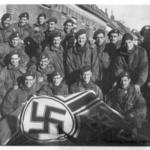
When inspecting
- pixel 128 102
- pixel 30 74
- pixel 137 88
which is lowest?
pixel 128 102

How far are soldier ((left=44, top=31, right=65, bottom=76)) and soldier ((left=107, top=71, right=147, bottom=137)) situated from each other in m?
0.44

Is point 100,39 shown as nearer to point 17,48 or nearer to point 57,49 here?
point 57,49

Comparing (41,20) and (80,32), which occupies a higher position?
(41,20)

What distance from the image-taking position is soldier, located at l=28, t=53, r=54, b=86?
2.22 meters

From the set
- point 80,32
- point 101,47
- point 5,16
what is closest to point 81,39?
point 80,32

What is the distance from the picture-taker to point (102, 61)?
2.20m

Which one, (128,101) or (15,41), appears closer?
(128,101)

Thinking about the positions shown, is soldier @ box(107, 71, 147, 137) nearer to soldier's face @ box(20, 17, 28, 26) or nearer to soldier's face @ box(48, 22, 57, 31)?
soldier's face @ box(48, 22, 57, 31)

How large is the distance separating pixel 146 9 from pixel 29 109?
117cm

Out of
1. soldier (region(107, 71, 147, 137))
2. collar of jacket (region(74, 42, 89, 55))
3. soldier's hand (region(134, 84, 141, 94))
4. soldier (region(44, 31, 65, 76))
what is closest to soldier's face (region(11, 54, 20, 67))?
soldier (region(44, 31, 65, 76))

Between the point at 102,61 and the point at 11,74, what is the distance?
712 millimetres

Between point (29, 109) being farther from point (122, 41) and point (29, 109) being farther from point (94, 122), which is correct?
point (122, 41)

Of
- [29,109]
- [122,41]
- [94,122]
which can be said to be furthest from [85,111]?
[122,41]

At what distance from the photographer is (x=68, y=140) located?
216cm
